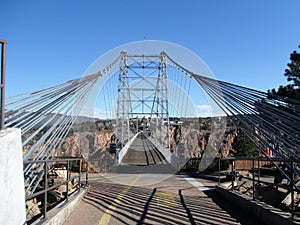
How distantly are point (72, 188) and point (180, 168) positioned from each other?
7986 mm

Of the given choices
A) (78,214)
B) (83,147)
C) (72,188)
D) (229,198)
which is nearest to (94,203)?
(78,214)

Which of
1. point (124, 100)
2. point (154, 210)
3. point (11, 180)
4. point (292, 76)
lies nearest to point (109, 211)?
point (154, 210)

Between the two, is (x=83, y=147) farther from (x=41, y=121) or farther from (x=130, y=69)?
(x=130, y=69)

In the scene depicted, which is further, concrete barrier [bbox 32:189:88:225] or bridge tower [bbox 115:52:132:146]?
bridge tower [bbox 115:52:132:146]

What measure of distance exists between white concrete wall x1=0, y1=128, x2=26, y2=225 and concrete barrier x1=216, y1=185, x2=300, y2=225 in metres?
2.62

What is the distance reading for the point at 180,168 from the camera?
14.2m

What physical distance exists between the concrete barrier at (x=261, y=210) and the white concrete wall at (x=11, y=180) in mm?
2622

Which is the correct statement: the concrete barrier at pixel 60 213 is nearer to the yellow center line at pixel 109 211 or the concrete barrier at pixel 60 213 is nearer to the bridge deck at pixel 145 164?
the yellow center line at pixel 109 211

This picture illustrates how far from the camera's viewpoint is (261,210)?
4.32 m

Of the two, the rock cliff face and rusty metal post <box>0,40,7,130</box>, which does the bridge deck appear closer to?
the rock cliff face

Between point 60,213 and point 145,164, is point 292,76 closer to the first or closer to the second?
point 60,213

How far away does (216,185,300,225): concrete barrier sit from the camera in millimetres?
3670

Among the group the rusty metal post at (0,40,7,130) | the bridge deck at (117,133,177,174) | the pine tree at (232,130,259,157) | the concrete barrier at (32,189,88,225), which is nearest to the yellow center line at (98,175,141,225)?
the concrete barrier at (32,189,88,225)

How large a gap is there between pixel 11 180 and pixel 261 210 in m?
3.25
